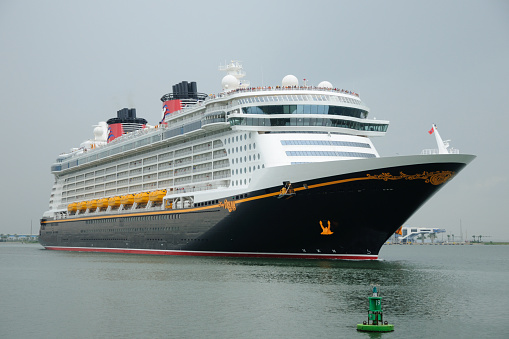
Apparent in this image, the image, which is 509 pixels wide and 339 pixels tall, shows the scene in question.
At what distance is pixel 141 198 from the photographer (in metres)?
59.8

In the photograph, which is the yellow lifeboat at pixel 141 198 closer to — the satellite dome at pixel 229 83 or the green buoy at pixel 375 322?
the satellite dome at pixel 229 83

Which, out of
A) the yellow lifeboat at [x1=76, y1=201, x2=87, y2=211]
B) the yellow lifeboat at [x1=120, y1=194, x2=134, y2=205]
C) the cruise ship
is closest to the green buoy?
the cruise ship

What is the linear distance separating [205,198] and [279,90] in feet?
32.7

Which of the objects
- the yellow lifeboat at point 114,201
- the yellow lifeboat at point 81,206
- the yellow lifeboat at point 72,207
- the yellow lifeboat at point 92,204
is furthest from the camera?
the yellow lifeboat at point 72,207

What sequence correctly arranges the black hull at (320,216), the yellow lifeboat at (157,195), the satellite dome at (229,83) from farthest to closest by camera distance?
1. the yellow lifeboat at (157,195)
2. the satellite dome at (229,83)
3. the black hull at (320,216)

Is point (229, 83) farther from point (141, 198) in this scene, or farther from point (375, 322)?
point (375, 322)

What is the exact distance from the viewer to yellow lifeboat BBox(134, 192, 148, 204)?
59.3m

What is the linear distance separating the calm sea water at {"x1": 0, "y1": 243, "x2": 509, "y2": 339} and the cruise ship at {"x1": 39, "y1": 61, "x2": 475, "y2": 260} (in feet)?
13.0

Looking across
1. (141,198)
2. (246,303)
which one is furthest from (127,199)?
(246,303)

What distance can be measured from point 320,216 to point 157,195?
21.1 metres

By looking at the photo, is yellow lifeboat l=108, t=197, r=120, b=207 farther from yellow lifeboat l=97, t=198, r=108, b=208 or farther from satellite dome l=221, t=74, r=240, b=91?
satellite dome l=221, t=74, r=240, b=91

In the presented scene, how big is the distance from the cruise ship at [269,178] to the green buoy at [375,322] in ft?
62.1

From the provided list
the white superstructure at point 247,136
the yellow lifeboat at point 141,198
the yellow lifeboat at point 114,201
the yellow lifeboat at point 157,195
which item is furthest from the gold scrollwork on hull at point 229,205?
the yellow lifeboat at point 114,201

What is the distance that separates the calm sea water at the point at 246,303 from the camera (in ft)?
63.9
